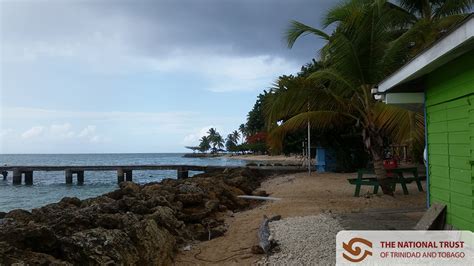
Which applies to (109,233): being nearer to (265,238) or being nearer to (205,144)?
(265,238)

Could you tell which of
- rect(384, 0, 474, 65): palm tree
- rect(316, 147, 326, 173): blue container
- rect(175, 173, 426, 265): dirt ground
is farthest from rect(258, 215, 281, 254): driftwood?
rect(316, 147, 326, 173): blue container

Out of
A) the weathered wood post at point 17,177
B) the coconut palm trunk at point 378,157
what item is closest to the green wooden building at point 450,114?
the coconut palm trunk at point 378,157

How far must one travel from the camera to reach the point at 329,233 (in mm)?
7102

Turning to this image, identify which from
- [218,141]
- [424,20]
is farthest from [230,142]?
[424,20]

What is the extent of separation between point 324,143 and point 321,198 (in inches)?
442

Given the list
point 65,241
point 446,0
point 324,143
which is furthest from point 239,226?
point 324,143

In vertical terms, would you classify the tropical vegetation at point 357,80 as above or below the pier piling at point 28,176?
above

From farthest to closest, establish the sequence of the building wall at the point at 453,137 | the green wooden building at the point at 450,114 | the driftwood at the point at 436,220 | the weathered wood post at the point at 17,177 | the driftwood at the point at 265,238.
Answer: the weathered wood post at the point at 17,177 < the driftwood at the point at 265,238 < the driftwood at the point at 436,220 < the building wall at the point at 453,137 < the green wooden building at the point at 450,114

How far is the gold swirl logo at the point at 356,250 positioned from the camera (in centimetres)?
539

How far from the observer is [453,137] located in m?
5.65

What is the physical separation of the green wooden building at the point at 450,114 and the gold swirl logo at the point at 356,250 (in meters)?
1.25

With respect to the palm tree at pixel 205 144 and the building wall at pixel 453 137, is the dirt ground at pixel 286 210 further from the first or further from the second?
the palm tree at pixel 205 144

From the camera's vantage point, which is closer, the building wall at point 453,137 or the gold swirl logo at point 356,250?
the building wall at point 453,137

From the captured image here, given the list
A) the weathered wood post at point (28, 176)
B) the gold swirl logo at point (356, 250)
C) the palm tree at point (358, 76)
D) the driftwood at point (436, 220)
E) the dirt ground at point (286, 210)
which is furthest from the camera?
the weathered wood post at point (28, 176)
